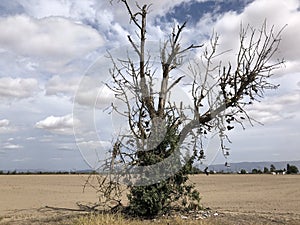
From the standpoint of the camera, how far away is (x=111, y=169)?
16.0 metres

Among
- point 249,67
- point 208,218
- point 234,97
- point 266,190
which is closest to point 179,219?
point 208,218

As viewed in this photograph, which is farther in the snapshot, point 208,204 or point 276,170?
point 276,170

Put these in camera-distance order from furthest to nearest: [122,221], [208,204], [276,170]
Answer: [276,170], [208,204], [122,221]

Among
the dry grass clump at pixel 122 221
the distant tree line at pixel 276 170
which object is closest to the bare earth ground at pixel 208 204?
the dry grass clump at pixel 122 221

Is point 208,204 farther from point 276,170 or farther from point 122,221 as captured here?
point 276,170

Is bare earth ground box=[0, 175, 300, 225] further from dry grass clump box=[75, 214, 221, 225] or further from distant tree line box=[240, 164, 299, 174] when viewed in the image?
distant tree line box=[240, 164, 299, 174]

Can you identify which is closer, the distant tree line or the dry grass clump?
the dry grass clump

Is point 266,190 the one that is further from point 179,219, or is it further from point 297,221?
point 179,219

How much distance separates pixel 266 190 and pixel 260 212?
406 inches

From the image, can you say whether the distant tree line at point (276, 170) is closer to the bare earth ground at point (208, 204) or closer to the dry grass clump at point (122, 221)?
the bare earth ground at point (208, 204)

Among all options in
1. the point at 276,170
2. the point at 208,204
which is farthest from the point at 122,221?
the point at 276,170

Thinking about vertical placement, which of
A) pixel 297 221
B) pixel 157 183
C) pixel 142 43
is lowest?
pixel 297 221

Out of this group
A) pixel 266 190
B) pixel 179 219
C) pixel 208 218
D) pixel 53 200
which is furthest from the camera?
pixel 266 190

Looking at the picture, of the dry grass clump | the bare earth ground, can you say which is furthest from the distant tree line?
the dry grass clump
